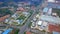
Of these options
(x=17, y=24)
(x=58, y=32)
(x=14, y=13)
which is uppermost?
(x=14, y=13)

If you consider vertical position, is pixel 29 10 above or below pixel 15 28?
above

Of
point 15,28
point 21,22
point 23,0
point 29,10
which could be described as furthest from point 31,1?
point 15,28

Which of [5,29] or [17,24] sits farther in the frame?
[17,24]

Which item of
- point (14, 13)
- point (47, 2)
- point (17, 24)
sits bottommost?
point (17, 24)

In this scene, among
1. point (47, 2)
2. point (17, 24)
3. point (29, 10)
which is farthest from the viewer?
point (47, 2)

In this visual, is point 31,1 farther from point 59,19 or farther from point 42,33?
point 42,33

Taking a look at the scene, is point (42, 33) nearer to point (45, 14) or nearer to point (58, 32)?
point (58, 32)

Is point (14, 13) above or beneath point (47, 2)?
beneath

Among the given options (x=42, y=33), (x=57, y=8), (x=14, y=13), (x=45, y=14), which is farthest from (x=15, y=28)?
(x=57, y=8)

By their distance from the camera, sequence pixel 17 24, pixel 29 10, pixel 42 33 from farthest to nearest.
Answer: pixel 29 10
pixel 17 24
pixel 42 33

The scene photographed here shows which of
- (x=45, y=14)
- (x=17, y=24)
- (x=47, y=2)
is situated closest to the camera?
(x=17, y=24)
